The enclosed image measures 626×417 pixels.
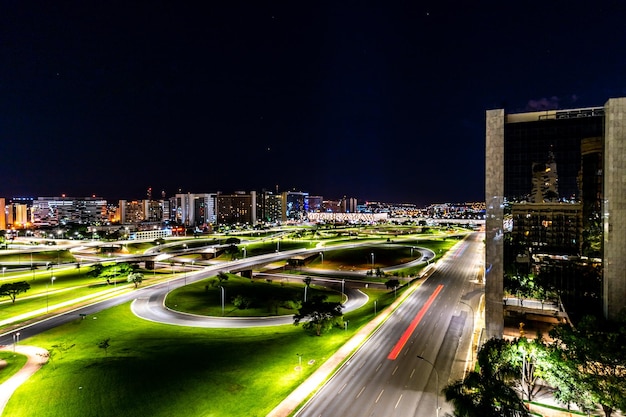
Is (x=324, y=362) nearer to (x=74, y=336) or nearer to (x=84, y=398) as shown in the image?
(x=84, y=398)

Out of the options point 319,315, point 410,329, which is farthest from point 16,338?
point 410,329

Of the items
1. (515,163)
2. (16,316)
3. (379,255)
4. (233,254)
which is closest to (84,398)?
(16,316)

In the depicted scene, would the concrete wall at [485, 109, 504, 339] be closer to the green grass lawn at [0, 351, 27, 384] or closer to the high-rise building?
the high-rise building

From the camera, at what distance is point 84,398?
41188 millimetres

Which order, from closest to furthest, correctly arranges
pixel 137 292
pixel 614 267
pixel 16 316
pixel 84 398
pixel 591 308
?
1. pixel 84 398
2. pixel 614 267
3. pixel 591 308
4. pixel 16 316
5. pixel 137 292

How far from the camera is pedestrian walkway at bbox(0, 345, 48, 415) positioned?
1662 inches

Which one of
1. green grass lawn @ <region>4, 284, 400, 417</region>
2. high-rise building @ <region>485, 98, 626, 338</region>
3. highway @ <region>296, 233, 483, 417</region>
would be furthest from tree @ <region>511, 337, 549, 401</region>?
green grass lawn @ <region>4, 284, 400, 417</region>

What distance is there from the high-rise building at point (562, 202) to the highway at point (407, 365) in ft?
31.4

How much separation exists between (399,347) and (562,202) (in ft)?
109

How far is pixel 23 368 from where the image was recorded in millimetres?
48969

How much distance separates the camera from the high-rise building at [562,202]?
4706 centimetres

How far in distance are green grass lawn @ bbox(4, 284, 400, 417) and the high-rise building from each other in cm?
2999

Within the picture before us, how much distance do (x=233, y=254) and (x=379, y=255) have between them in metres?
61.3

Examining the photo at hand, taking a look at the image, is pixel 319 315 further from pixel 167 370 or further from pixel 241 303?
pixel 167 370
